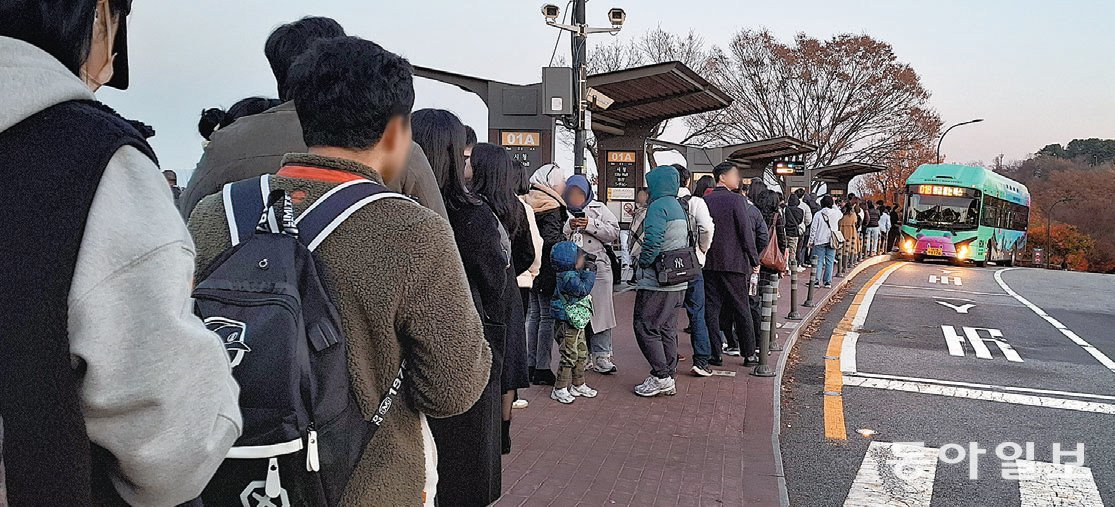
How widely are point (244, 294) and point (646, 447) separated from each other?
434 cm

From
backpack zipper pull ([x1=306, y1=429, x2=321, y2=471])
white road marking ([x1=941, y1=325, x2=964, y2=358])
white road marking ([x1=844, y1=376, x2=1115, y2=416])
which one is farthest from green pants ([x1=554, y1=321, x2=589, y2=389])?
white road marking ([x1=941, y1=325, x2=964, y2=358])

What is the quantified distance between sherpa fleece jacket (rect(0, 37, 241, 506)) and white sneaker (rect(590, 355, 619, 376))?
6457 millimetres

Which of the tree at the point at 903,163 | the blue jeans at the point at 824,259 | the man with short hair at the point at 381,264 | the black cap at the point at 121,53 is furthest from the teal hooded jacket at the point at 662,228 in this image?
the tree at the point at 903,163

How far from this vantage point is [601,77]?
12422 millimetres

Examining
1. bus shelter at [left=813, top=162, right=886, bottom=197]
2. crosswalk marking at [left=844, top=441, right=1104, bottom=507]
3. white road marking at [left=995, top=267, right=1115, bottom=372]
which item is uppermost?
bus shelter at [left=813, top=162, right=886, bottom=197]

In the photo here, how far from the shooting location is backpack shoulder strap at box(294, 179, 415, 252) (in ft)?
5.89

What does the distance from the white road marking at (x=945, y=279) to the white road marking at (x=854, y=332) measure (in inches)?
52.2

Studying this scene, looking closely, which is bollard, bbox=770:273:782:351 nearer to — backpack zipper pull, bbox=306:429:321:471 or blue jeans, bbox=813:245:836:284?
blue jeans, bbox=813:245:836:284

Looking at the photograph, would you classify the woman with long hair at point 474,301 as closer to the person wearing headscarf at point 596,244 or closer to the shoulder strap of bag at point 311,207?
the shoulder strap of bag at point 311,207

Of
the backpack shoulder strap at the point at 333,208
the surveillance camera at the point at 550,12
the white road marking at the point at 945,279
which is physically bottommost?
the white road marking at the point at 945,279

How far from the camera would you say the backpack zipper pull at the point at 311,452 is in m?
1.63

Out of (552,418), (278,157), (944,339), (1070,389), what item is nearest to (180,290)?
(278,157)

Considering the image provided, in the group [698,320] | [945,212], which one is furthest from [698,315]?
[945,212]

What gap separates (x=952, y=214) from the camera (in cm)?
2700
